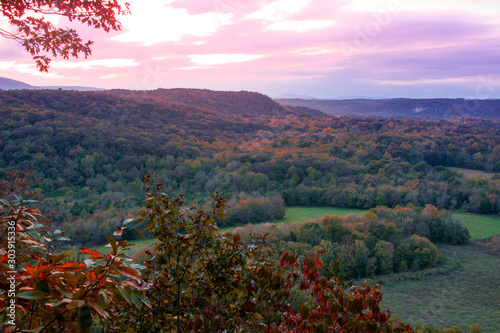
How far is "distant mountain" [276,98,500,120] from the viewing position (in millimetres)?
85375

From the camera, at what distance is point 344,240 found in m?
18.3

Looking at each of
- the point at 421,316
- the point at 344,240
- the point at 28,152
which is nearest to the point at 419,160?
the point at 344,240

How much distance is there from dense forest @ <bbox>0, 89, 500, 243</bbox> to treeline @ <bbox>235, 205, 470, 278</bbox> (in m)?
5.72

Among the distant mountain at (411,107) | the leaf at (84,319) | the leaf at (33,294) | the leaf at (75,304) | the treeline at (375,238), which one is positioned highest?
the distant mountain at (411,107)

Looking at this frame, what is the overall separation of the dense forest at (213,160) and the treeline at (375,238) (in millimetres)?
5723

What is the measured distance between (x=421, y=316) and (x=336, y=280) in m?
12.6

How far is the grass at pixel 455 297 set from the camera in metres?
12.6

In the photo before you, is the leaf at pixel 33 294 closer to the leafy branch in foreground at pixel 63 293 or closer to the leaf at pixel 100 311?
the leafy branch in foreground at pixel 63 293

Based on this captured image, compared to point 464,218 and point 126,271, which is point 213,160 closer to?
point 464,218

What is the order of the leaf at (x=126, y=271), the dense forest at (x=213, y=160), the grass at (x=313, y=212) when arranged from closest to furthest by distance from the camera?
the leaf at (x=126, y=271)
the dense forest at (x=213, y=160)
the grass at (x=313, y=212)

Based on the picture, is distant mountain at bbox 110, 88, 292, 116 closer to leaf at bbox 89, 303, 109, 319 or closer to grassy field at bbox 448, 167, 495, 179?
grassy field at bbox 448, 167, 495, 179

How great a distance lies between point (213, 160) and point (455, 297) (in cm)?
2430

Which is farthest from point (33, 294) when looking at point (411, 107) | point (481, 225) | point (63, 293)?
point (411, 107)

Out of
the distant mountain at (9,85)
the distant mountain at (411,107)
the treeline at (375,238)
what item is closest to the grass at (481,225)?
the treeline at (375,238)
